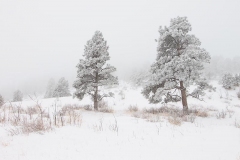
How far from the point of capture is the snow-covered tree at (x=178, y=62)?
942 cm

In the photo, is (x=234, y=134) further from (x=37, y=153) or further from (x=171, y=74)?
(x=171, y=74)

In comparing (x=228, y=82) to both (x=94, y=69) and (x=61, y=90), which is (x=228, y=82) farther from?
(x=61, y=90)

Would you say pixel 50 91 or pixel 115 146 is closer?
pixel 115 146

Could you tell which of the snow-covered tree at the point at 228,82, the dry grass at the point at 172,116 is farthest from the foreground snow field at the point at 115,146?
the snow-covered tree at the point at 228,82

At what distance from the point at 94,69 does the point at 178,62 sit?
5963 millimetres

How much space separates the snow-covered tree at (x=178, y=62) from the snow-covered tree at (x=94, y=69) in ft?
11.6

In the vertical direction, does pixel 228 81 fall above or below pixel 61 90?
above

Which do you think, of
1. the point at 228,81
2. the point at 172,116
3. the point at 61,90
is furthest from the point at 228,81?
the point at 61,90

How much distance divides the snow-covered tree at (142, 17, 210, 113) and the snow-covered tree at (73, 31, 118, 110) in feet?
11.6

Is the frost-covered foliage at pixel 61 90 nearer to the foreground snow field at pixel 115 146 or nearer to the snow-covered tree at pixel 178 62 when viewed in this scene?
the snow-covered tree at pixel 178 62

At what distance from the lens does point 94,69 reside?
38.4 ft

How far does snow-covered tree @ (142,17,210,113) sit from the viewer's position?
942 centimetres

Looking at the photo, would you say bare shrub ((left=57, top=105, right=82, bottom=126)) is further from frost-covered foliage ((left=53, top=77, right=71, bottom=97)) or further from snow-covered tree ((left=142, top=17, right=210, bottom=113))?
frost-covered foliage ((left=53, top=77, right=71, bottom=97))

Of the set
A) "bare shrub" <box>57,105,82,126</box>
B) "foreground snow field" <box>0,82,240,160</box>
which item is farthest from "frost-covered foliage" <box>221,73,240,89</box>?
"bare shrub" <box>57,105,82,126</box>
